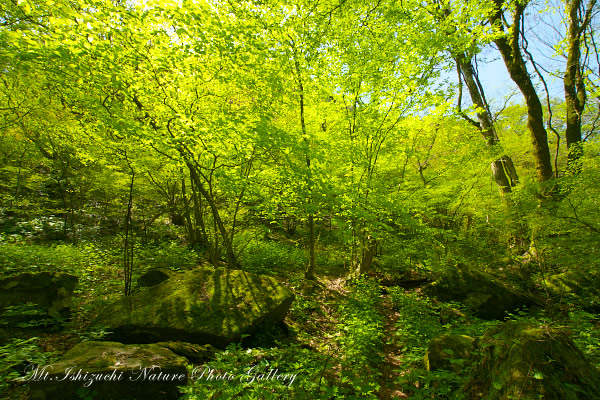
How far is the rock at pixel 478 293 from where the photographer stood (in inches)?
218

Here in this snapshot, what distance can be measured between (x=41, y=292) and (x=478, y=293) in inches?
322

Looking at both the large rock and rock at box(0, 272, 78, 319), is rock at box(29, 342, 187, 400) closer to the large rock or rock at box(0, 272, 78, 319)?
the large rock

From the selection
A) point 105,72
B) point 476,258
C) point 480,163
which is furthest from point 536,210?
Result: point 105,72

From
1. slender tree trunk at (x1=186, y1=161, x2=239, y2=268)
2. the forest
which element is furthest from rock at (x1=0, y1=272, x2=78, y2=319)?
slender tree trunk at (x1=186, y1=161, x2=239, y2=268)

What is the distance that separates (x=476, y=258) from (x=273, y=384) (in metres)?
6.67

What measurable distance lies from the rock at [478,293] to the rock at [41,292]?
7461mm

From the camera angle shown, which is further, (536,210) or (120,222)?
(120,222)

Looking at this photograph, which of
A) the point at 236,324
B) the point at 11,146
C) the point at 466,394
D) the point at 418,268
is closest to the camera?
the point at 466,394

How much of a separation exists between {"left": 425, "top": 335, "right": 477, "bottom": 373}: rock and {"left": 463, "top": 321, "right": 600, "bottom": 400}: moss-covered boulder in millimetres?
759

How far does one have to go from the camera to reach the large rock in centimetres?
385

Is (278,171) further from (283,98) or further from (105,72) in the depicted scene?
(105,72)

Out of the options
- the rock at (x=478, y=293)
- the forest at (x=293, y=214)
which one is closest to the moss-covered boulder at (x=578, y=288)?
the forest at (x=293, y=214)

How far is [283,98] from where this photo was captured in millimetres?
6500

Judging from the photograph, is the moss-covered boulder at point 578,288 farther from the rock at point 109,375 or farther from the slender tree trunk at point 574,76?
the rock at point 109,375
